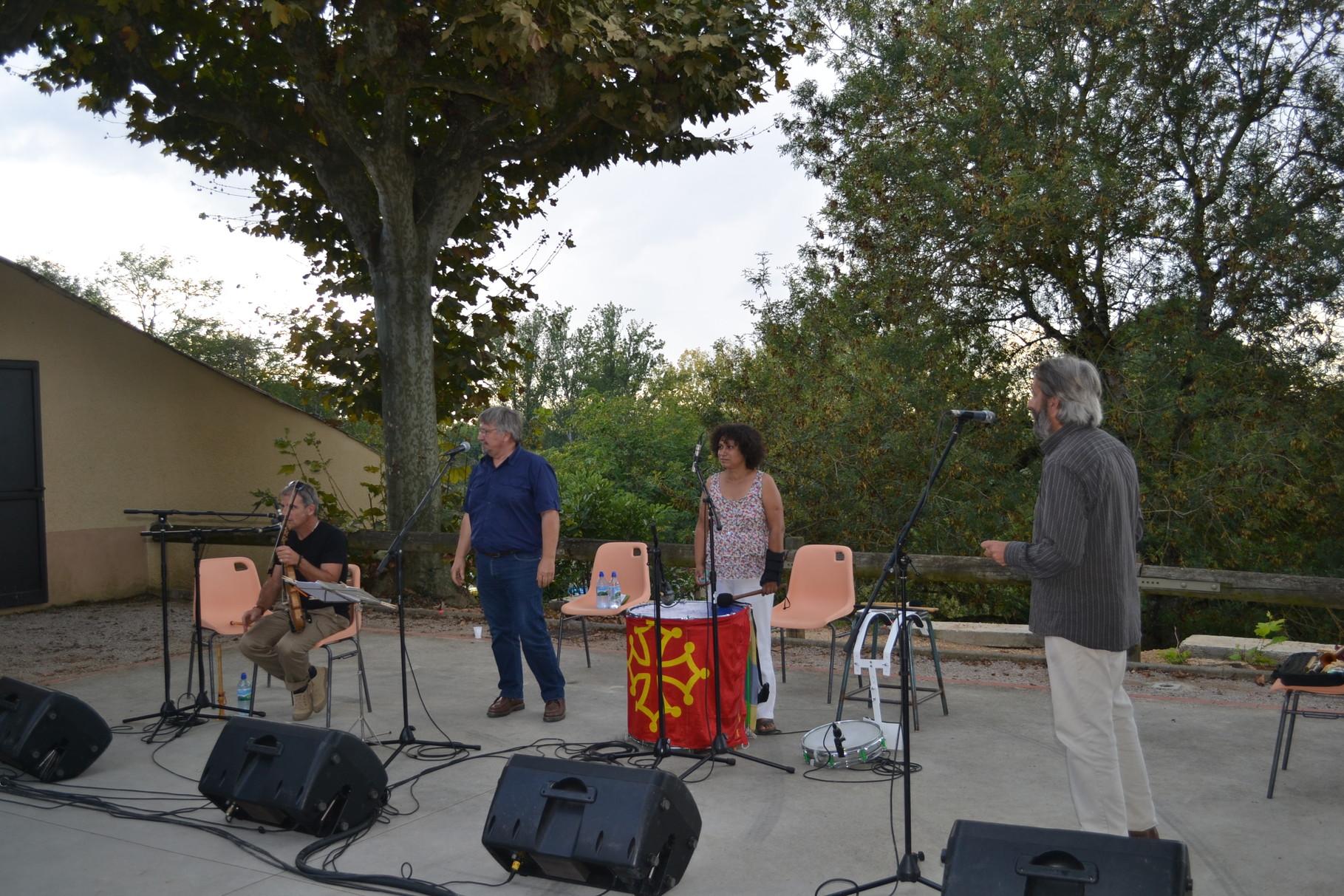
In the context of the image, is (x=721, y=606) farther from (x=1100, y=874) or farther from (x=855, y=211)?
(x=855, y=211)

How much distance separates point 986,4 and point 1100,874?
10806 millimetres

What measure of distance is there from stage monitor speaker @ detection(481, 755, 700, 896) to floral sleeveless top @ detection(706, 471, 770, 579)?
6.38 feet

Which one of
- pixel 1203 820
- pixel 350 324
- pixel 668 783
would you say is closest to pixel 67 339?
pixel 350 324

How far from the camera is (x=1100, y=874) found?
260 cm

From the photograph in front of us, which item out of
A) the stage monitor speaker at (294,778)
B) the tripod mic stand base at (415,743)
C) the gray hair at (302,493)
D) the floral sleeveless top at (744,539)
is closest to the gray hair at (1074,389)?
the floral sleeveless top at (744,539)

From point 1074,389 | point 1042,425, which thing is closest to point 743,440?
point 1042,425

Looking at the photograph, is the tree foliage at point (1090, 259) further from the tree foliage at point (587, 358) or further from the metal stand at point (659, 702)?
the tree foliage at point (587, 358)

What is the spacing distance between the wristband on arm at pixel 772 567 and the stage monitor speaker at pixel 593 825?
1.85 meters

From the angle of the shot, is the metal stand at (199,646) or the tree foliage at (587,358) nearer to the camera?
the metal stand at (199,646)

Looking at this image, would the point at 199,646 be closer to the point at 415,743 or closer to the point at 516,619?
the point at 415,743

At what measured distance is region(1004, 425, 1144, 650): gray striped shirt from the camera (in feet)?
11.1

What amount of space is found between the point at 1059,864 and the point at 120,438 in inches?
433

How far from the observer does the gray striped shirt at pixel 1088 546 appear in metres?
3.39

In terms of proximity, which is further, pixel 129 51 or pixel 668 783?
pixel 129 51
